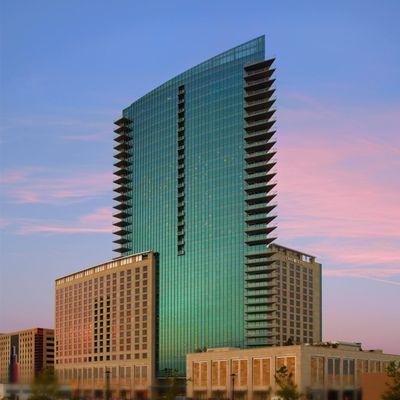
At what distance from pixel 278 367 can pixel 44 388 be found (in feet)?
220

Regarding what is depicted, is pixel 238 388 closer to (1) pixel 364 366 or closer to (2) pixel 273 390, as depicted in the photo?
(2) pixel 273 390

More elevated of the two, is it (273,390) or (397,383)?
(397,383)

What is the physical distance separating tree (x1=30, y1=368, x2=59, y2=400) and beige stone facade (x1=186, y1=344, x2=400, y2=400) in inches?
1868

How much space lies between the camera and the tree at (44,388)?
12312 cm

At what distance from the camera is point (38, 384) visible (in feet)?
410

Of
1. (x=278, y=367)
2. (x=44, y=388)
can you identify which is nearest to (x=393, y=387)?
(x=44, y=388)

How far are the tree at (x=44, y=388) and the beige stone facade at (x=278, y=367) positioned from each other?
156 feet

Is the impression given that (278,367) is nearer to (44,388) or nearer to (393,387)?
(393,387)

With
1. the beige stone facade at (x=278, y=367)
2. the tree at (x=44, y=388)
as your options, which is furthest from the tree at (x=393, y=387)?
the tree at (x=44, y=388)

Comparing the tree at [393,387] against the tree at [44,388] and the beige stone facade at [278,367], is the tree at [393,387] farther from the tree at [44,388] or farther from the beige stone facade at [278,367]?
the tree at [44,388]

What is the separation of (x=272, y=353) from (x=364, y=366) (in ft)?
90.9

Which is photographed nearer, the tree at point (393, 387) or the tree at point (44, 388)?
the tree at point (393, 387)

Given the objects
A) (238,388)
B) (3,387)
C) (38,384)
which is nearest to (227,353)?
(238,388)

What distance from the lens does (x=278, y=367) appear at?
17250 centimetres
